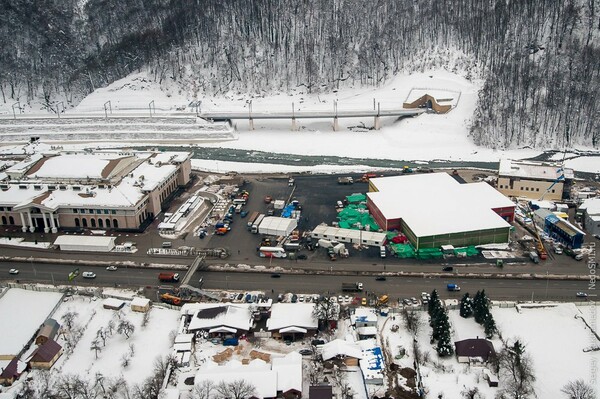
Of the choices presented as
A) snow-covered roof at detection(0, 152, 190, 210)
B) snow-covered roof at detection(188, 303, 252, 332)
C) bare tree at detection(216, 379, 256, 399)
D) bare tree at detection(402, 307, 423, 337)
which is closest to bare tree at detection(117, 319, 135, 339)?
snow-covered roof at detection(188, 303, 252, 332)

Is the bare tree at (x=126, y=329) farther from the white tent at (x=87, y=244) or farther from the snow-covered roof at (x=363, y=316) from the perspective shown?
the snow-covered roof at (x=363, y=316)

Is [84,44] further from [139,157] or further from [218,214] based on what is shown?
[218,214]

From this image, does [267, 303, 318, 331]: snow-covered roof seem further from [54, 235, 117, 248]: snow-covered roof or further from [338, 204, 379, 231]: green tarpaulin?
[54, 235, 117, 248]: snow-covered roof

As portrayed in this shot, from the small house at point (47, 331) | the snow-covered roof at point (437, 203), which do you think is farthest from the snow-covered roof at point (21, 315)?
the snow-covered roof at point (437, 203)

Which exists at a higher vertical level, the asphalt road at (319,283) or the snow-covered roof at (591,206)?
the snow-covered roof at (591,206)

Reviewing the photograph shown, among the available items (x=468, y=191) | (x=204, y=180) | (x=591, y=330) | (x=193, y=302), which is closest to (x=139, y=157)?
(x=204, y=180)

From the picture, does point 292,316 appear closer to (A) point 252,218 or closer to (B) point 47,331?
(B) point 47,331
